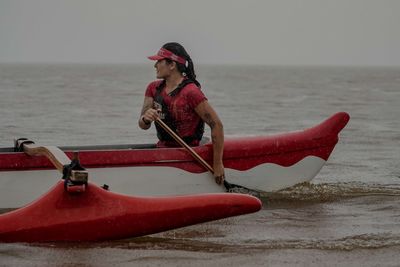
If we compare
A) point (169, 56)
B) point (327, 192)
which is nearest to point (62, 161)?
point (169, 56)

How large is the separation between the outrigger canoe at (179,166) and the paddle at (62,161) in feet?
0.46

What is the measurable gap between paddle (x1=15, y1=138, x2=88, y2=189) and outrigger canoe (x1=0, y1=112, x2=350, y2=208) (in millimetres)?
142

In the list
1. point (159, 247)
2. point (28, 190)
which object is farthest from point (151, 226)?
point (28, 190)

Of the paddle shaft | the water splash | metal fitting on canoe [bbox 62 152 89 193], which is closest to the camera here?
metal fitting on canoe [bbox 62 152 89 193]

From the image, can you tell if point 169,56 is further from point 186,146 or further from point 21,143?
point 21,143

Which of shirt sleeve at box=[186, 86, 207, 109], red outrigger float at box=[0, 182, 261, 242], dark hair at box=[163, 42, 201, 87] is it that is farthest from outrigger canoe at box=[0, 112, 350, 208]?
red outrigger float at box=[0, 182, 261, 242]

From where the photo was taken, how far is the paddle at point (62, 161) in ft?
22.3

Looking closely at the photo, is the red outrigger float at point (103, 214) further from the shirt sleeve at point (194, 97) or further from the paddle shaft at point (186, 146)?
the shirt sleeve at point (194, 97)

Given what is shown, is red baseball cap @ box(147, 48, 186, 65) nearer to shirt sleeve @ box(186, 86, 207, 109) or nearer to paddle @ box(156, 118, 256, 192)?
shirt sleeve @ box(186, 86, 207, 109)

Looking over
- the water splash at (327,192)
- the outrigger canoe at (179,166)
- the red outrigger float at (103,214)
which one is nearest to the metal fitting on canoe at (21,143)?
the outrigger canoe at (179,166)

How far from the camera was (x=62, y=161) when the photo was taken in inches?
291

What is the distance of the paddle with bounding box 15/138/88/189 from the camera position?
6.80 metres

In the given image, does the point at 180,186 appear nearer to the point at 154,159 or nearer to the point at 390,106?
the point at 154,159

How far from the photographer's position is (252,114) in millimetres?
25766
